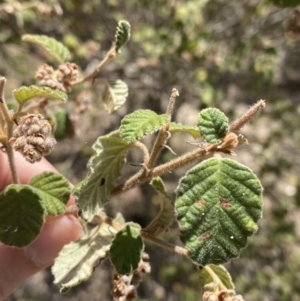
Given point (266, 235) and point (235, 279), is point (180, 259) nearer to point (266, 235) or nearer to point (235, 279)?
point (235, 279)

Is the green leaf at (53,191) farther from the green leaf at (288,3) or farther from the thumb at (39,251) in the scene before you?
the green leaf at (288,3)

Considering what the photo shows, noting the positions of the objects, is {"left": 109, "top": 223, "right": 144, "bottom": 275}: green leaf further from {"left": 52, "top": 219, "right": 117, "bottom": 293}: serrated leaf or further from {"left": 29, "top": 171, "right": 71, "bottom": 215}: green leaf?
{"left": 29, "top": 171, "right": 71, "bottom": 215}: green leaf

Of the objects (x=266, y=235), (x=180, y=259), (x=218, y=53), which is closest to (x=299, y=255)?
(x=266, y=235)

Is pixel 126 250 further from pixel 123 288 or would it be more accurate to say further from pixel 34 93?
pixel 34 93

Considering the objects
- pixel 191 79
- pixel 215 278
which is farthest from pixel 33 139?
pixel 191 79

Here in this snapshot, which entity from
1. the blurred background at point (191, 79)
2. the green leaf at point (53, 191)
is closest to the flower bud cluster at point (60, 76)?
the green leaf at point (53, 191)
